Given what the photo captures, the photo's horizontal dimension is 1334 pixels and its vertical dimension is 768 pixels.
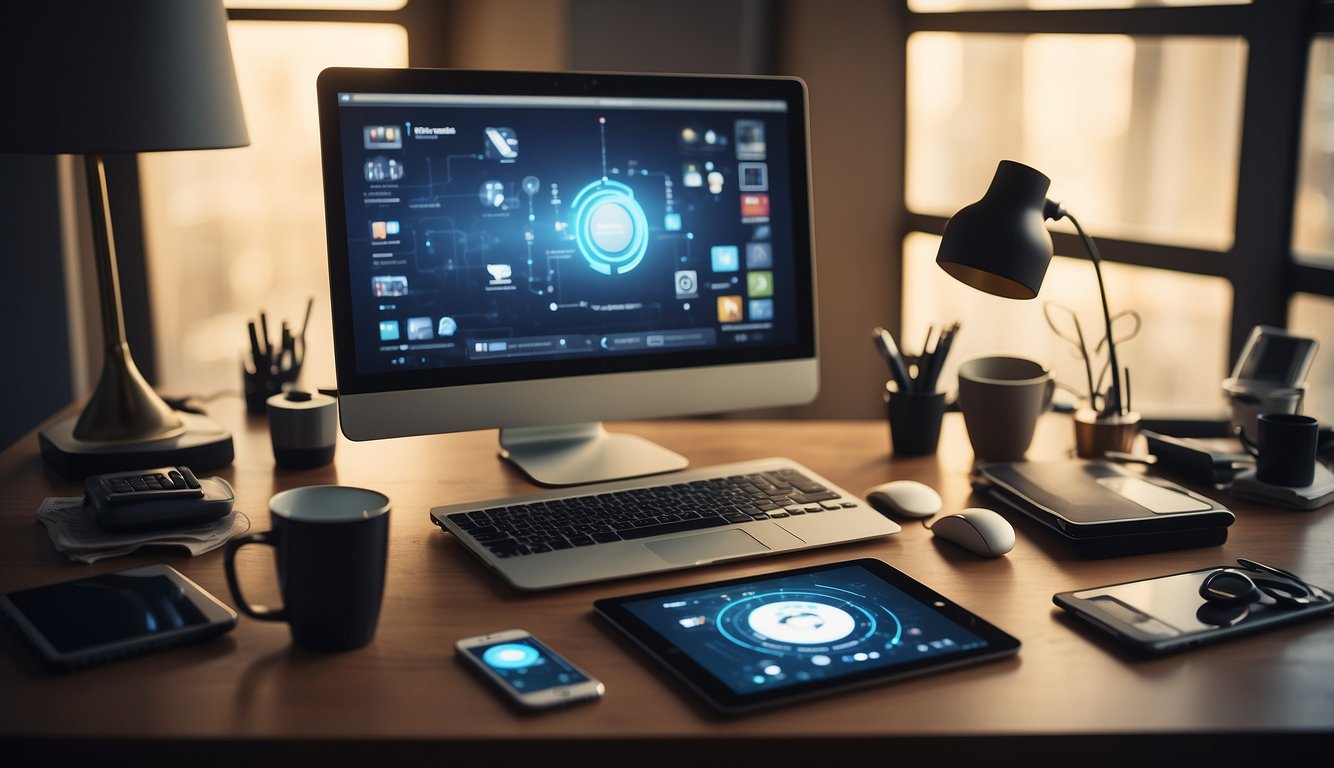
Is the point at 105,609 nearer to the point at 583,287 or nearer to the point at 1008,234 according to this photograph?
the point at 583,287

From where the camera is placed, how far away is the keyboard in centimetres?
113

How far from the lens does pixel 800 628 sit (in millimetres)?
998

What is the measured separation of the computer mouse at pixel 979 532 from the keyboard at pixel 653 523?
0.06m

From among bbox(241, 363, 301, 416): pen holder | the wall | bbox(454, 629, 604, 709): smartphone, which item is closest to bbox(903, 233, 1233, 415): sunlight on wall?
bbox(241, 363, 301, 416): pen holder

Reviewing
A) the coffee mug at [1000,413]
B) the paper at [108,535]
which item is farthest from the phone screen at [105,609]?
the coffee mug at [1000,413]

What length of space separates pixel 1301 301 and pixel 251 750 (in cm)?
193

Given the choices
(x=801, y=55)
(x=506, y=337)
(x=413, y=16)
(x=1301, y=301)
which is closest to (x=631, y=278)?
(x=506, y=337)

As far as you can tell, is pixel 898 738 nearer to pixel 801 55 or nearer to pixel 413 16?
pixel 801 55

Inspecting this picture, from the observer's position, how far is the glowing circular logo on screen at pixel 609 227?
1.40 meters

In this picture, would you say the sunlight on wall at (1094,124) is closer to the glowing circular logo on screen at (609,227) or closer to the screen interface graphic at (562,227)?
the screen interface graphic at (562,227)

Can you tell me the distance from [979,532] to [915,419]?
0.38m

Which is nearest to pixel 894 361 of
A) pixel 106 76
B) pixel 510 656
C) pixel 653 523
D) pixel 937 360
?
pixel 937 360

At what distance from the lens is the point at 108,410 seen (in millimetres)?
1471

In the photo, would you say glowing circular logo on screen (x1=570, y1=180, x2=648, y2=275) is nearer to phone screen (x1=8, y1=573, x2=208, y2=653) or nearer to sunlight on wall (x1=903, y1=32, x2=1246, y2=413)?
phone screen (x1=8, y1=573, x2=208, y2=653)
